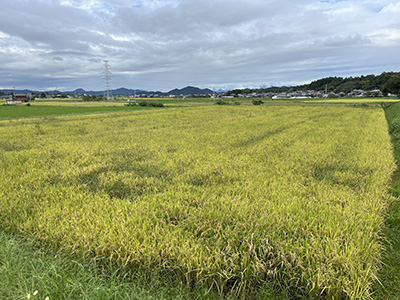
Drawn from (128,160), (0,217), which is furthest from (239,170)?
(0,217)

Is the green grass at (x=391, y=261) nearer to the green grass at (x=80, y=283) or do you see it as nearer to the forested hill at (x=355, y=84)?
the green grass at (x=80, y=283)

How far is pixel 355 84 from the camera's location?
11069 cm

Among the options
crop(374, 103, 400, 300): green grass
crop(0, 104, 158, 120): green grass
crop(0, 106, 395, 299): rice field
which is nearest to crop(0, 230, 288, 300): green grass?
crop(0, 106, 395, 299): rice field

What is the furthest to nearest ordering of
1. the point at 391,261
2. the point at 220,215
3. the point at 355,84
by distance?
the point at 355,84
the point at 220,215
the point at 391,261

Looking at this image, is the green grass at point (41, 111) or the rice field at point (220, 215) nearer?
the rice field at point (220, 215)

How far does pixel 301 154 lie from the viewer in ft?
27.3

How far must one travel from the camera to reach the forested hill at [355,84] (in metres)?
69.0

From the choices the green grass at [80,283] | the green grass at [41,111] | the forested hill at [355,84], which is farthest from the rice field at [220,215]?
the forested hill at [355,84]

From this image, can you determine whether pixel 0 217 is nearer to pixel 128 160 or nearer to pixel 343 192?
pixel 128 160

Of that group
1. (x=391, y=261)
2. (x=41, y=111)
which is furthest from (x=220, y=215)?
(x=41, y=111)

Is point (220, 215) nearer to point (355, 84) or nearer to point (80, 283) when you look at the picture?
point (80, 283)

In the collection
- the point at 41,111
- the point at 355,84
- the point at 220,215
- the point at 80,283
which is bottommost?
the point at 80,283

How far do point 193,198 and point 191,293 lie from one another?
6.80ft

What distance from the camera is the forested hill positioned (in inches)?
2718
